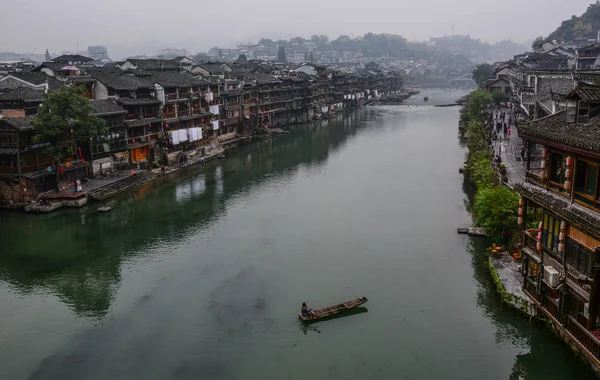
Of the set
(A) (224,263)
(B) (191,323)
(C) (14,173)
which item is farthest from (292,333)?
(C) (14,173)

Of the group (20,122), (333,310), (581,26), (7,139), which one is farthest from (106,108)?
(581,26)

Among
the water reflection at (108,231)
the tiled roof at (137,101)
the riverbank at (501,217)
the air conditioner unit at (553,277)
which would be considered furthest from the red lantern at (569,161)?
the tiled roof at (137,101)

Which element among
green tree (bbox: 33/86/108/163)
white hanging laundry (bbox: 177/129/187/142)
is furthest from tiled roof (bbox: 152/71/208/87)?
green tree (bbox: 33/86/108/163)

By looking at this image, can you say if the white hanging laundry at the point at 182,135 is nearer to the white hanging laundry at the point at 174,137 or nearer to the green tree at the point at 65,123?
the white hanging laundry at the point at 174,137

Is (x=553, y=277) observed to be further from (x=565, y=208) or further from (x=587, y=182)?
(x=587, y=182)

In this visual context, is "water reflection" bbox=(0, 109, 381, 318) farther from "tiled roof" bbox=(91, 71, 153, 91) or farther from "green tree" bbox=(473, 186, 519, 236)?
"green tree" bbox=(473, 186, 519, 236)

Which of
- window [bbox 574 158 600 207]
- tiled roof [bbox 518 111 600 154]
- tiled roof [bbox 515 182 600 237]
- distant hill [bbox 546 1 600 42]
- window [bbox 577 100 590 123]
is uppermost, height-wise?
distant hill [bbox 546 1 600 42]
